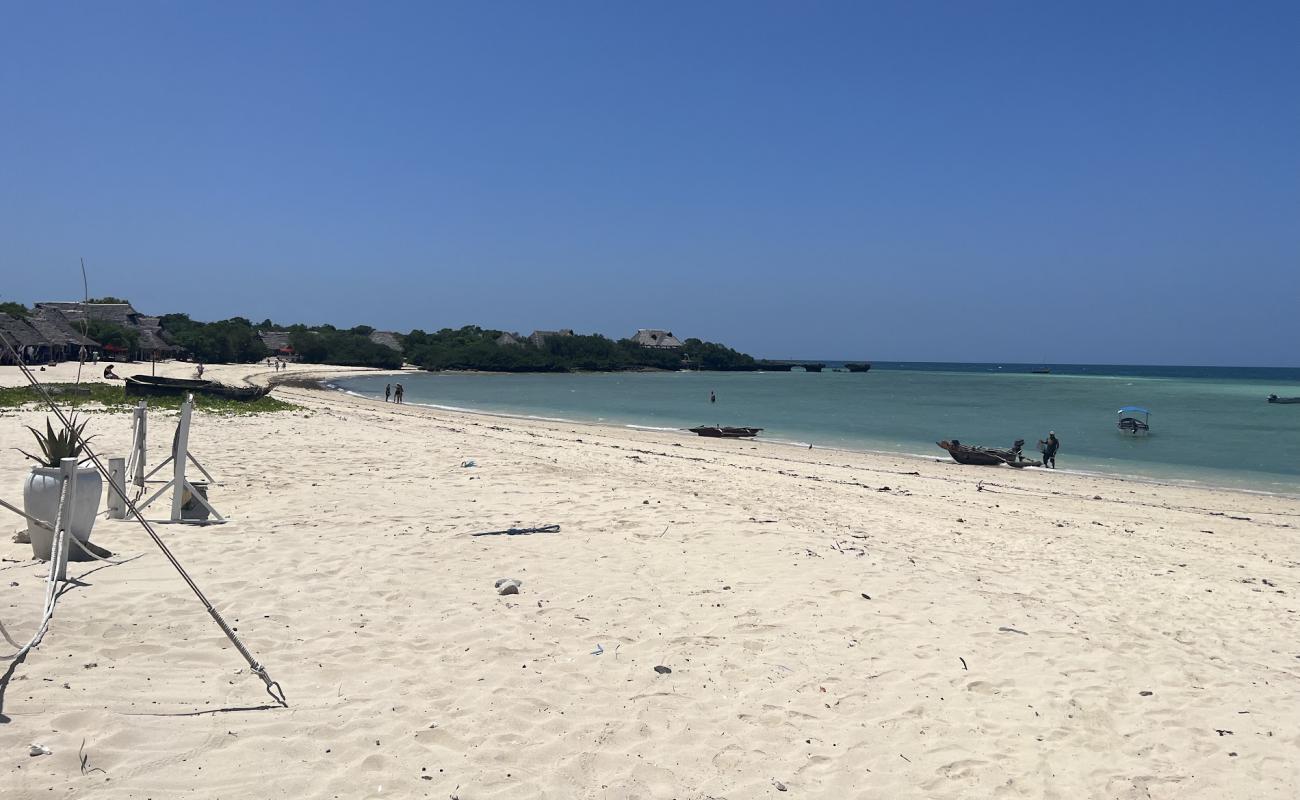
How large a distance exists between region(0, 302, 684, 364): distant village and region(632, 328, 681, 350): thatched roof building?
151 feet

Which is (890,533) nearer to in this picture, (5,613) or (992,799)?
(992,799)

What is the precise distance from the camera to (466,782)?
3.33m

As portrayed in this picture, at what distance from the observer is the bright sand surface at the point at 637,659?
3492 mm

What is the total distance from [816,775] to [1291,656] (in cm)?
447

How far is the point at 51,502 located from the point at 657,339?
137298mm

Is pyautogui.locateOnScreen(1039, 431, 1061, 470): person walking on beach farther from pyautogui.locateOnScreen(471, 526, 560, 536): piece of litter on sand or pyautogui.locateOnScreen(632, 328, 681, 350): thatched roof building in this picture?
pyautogui.locateOnScreen(632, 328, 681, 350): thatched roof building

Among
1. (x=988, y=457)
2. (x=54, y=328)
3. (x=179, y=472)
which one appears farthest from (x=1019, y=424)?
(x=54, y=328)

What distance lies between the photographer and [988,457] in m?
21.3

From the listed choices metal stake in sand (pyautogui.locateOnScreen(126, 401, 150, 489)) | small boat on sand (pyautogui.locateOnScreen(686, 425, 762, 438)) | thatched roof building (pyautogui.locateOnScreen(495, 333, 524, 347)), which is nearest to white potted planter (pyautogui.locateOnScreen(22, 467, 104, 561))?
metal stake in sand (pyautogui.locateOnScreen(126, 401, 150, 489))

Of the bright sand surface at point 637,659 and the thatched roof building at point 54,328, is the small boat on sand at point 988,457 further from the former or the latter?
the thatched roof building at point 54,328

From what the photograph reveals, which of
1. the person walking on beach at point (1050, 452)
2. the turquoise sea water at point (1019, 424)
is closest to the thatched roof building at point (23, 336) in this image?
the turquoise sea water at point (1019, 424)

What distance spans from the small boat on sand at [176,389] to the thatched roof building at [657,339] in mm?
116600

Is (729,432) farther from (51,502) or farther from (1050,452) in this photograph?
(51,502)

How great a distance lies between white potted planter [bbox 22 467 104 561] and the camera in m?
5.55
